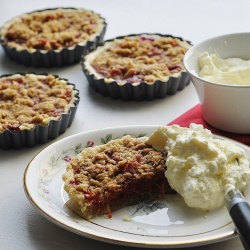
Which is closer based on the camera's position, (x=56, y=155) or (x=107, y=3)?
(x=56, y=155)

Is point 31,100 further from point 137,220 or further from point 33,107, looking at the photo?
point 137,220

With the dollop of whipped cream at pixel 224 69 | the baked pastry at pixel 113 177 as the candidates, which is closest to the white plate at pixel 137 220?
the baked pastry at pixel 113 177

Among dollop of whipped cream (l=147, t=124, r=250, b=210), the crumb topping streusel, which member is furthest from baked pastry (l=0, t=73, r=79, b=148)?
dollop of whipped cream (l=147, t=124, r=250, b=210)

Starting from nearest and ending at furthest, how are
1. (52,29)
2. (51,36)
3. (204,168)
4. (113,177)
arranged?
(204,168), (113,177), (51,36), (52,29)

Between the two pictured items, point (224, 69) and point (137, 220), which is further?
point (224, 69)

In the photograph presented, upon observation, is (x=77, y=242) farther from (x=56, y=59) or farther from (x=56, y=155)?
(x=56, y=59)

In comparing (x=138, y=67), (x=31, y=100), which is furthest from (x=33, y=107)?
(x=138, y=67)

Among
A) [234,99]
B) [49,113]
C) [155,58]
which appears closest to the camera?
[234,99]

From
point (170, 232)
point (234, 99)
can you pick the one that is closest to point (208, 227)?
point (170, 232)
